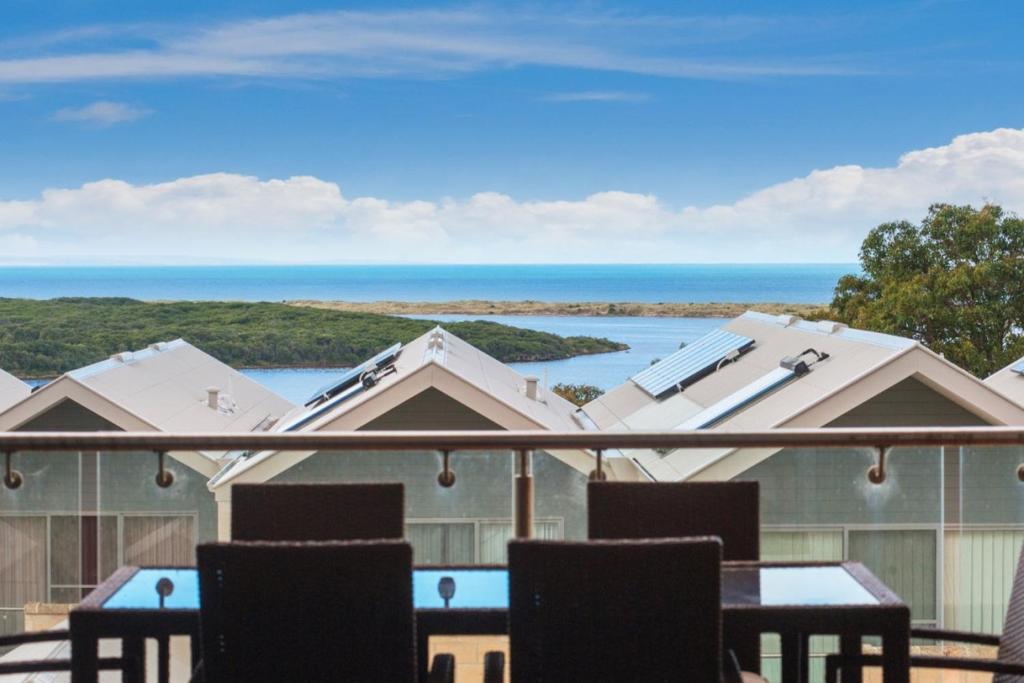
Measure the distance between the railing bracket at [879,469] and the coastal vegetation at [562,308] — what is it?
31.3 m

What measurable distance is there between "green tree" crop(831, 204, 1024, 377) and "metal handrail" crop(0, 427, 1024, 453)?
18896 millimetres

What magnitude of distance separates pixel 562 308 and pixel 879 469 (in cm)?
3374

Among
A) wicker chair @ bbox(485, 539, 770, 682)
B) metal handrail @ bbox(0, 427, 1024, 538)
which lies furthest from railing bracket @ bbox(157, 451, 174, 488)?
wicker chair @ bbox(485, 539, 770, 682)

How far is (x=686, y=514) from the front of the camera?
3000 millimetres

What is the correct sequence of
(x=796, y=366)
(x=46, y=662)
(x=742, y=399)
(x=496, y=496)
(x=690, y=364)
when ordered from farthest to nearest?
(x=690, y=364)
(x=796, y=366)
(x=742, y=399)
(x=496, y=496)
(x=46, y=662)

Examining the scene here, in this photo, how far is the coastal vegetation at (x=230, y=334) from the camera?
23.8 m

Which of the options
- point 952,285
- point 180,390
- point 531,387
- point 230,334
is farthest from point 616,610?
point 230,334

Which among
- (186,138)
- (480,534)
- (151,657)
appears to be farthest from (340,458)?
(186,138)

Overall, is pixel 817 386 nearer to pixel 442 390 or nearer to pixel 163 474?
pixel 442 390

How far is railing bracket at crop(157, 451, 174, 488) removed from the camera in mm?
3641

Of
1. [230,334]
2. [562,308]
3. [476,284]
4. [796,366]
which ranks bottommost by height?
[796,366]

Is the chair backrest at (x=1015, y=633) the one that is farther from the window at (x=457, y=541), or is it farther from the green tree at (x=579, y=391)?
the green tree at (x=579, y=391)

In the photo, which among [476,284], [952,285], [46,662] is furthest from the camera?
[476,284]

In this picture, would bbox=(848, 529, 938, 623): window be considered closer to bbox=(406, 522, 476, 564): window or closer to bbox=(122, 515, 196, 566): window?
bbox=(406, 522, 476, 564): window
